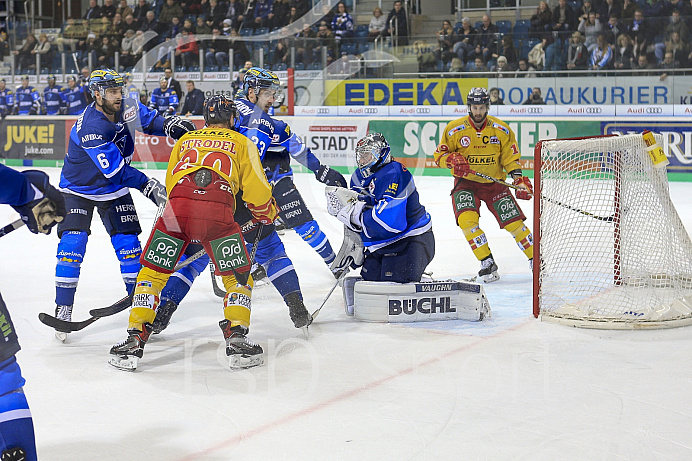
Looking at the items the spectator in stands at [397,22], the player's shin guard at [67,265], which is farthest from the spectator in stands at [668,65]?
the player's shin guard at [67,265]

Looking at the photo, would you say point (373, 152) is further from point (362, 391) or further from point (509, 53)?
point (509, 53)

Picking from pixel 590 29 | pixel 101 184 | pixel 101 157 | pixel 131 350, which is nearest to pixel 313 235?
pixel 101 184

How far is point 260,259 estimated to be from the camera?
4270 millimetres

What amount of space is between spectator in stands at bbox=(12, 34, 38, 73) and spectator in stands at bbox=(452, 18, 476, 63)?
8867mm

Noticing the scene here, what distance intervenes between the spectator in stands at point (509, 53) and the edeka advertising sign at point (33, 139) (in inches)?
300

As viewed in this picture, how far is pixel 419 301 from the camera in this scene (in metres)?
4.40

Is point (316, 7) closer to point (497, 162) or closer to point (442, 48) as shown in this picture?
point (442, 48)

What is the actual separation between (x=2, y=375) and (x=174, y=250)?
141 centimetres

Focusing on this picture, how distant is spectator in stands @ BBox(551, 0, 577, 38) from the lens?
1308 cm

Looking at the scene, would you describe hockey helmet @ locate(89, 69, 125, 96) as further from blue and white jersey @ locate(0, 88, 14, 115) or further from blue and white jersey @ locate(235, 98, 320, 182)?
blue and white jersey @ locate(0, 88, 14, 115)

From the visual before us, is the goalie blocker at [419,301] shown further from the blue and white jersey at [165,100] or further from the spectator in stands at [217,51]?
the spectator in stands at [217,51]

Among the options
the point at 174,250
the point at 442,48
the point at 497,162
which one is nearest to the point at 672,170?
the point at 442,48

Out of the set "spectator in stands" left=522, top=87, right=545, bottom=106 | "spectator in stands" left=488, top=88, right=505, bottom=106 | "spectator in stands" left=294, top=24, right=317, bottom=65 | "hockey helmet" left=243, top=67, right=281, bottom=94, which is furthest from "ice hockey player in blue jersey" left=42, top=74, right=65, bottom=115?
"hockey helmet" left=243, top=67, right=281, bottom=94

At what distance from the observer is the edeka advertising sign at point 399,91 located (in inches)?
490
